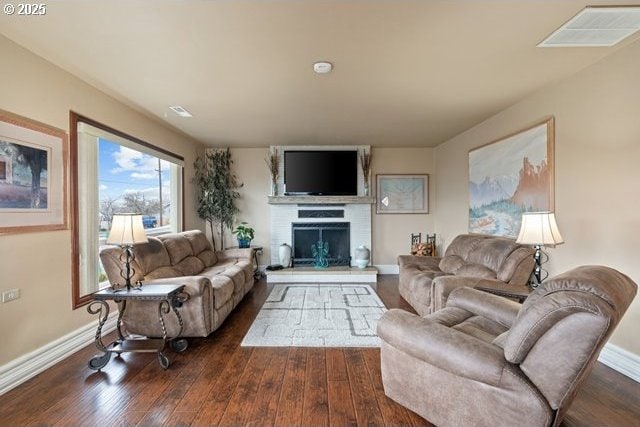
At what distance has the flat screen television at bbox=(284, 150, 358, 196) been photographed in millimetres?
5762

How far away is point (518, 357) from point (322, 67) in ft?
8.08

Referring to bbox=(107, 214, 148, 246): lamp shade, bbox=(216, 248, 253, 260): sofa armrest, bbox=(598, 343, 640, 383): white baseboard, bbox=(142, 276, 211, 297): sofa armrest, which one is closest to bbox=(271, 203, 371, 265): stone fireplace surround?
bbox=(216, 248, 253, 260): sofa armrest

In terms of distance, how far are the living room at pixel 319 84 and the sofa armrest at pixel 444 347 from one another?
59 centimetres

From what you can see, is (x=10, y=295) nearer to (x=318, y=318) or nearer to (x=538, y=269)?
(x=318, y=318)

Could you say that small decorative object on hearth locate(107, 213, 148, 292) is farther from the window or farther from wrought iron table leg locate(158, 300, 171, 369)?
the window

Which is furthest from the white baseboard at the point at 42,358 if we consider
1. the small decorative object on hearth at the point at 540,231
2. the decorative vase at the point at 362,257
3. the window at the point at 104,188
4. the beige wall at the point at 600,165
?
the beige wall at the point at 600,165

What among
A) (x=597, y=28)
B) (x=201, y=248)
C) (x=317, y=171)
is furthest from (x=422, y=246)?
(x=597, y=28)

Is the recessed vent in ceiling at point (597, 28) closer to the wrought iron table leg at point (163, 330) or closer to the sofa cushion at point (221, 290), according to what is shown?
the sofa cushion at point (221, 290)

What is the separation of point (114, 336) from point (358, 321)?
2.67m

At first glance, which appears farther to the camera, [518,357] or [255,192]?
[255,192]

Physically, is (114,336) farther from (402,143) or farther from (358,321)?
(402,143)

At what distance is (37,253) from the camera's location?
2.49m

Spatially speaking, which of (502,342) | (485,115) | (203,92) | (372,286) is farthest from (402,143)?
(502,342)

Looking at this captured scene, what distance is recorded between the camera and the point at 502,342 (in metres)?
1.63
